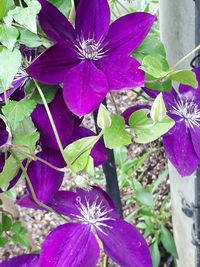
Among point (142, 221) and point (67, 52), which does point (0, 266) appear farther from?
point (142, 221)

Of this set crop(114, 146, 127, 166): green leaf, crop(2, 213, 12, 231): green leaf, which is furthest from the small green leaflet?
crop(114, 146, 127, 166): green leaf

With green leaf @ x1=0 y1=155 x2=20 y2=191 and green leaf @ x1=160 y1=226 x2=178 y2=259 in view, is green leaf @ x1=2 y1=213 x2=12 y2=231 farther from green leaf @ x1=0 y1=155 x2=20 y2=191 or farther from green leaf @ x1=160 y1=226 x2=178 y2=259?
green leaf @ x1=160 y1=226 x2=178 y2=259

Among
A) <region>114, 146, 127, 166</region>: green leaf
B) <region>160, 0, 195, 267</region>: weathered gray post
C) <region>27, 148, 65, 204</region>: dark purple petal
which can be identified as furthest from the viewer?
<region>114, 146, 127, 166</region>: green leaf

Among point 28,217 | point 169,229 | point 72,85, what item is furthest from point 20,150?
point 28,217

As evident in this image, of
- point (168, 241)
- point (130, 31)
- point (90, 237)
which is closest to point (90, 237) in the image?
point (90, 237)

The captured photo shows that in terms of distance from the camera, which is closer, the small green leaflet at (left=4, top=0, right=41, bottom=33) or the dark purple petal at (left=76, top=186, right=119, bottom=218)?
the small green leaflet at (left=4, top=0, right=41, bottom=33)

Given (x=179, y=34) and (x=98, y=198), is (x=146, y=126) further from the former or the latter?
(x=179, y=34)
